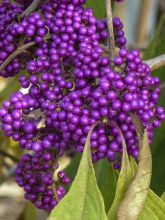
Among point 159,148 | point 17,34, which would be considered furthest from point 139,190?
point 159,148

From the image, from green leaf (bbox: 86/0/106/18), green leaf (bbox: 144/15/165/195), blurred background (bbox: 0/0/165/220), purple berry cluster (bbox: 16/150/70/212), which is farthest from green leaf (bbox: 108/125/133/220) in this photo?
green leaf (bbox: 86/0/106/18)

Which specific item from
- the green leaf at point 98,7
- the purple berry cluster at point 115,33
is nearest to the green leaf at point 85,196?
the purple berry cluster at point 115,33

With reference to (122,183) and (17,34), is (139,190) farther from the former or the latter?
(17,34)

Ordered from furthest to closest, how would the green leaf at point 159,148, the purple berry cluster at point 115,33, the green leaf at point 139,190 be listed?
the green leaf at point 159,148, the purple berry cluster at point 115,33, the green leaf at point 139,190

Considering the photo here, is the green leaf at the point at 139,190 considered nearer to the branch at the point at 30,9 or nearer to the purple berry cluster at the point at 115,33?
the purple berry cluster at the point at 115,33

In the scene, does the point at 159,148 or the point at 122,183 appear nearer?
the point at 122,183

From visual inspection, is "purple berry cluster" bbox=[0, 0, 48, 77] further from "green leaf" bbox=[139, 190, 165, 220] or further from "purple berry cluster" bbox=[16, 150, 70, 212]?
"green leaf" bbox=[139, 190, 165, 220]

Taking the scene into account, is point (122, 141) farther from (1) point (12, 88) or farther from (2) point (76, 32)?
(1) point (12, 88)
